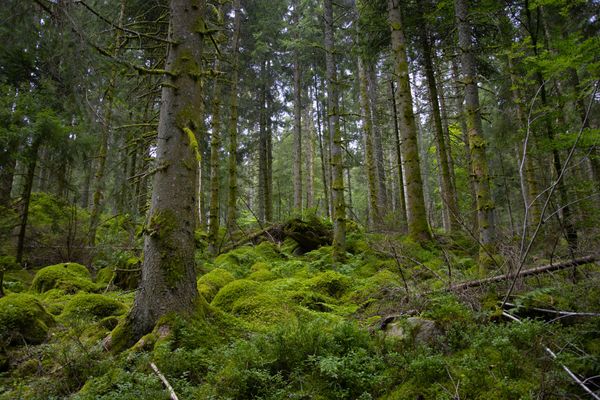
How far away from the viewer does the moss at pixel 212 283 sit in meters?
6.27

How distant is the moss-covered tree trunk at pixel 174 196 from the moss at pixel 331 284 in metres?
2.76

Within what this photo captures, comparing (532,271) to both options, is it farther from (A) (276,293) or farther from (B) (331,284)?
(A) (276,293)

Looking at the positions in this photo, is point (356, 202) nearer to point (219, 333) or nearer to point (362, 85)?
point (362, 85)

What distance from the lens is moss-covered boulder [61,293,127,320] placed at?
18.1 feet

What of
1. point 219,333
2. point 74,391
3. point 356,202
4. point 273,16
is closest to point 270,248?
point 219,333

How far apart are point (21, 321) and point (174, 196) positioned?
2601 mm

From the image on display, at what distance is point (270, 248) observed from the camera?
10641mm

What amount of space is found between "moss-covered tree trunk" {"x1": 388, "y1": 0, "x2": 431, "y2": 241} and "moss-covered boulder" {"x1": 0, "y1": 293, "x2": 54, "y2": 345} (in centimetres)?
801

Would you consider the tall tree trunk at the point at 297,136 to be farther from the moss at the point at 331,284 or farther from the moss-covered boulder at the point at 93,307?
the moss-covered boulder at the point at 93,307

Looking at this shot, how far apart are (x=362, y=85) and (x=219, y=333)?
1379cm

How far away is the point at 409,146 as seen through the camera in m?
9.81

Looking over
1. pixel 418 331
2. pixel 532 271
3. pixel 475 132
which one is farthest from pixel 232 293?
pixel 475 132

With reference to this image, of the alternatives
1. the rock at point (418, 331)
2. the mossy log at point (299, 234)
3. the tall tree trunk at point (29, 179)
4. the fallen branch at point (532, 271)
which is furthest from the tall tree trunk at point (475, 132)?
the tall tree trunk at point (29, 179)

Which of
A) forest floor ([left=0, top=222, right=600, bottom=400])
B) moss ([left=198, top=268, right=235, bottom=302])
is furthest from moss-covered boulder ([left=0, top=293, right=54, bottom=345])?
moss ([left=198, top=268, right=235, bottom=302])
